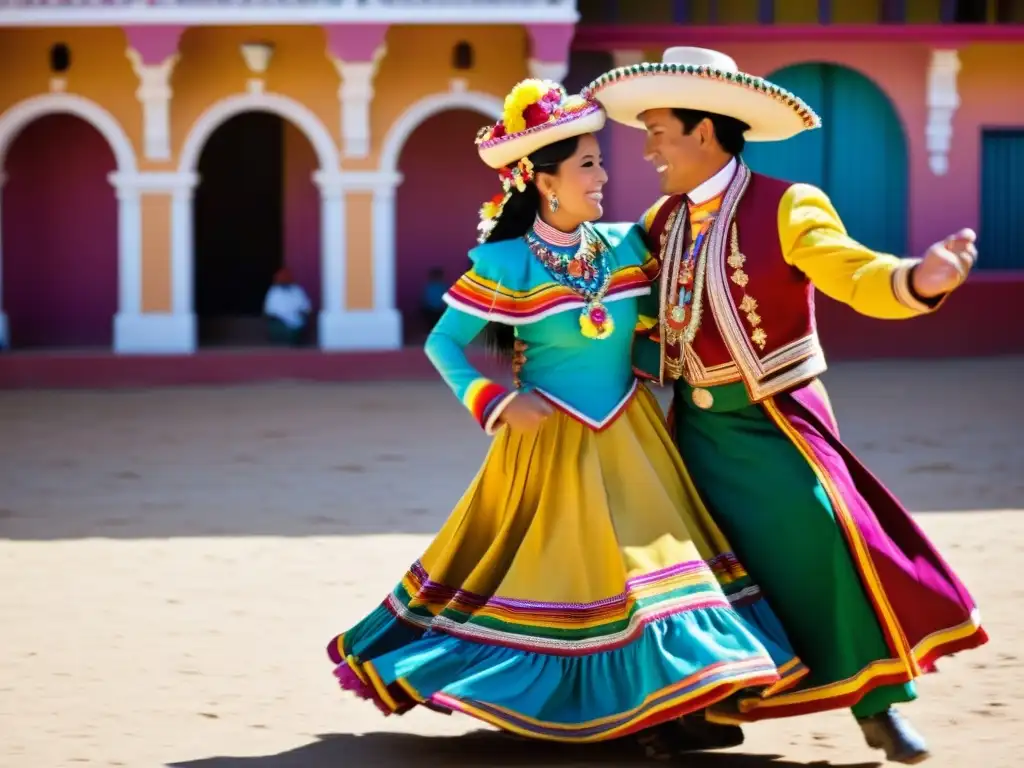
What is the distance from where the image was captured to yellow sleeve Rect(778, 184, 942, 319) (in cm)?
412

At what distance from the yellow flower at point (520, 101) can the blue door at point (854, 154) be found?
1380 cm

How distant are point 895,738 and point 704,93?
1.59 m

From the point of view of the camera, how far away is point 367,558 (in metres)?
7.58

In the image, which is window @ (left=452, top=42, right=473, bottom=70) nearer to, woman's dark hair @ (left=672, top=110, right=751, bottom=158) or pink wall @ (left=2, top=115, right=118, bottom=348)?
pink wall @ (left=2, top=115, right=118, bottom=348)

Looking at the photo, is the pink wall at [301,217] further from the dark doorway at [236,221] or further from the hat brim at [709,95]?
the hat brim at [709,95]

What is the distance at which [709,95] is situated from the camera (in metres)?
4.56

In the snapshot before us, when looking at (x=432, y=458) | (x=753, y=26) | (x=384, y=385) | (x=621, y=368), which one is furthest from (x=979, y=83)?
(x=621, y=368)

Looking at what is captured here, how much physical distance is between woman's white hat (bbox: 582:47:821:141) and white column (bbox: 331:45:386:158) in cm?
1264

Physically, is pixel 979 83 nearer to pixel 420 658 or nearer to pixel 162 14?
pixel 162 14

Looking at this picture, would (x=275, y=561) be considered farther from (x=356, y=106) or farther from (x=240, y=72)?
(x=240, y=72)

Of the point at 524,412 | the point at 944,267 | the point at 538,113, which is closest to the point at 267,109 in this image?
the point at 538,113

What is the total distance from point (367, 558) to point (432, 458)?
326 cm

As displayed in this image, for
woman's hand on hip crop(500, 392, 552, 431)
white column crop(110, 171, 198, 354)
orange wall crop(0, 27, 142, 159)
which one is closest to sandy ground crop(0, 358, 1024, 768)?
woman's hand on hip crop(500, 392, 552, 431)

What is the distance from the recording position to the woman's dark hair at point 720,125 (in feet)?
15.3
